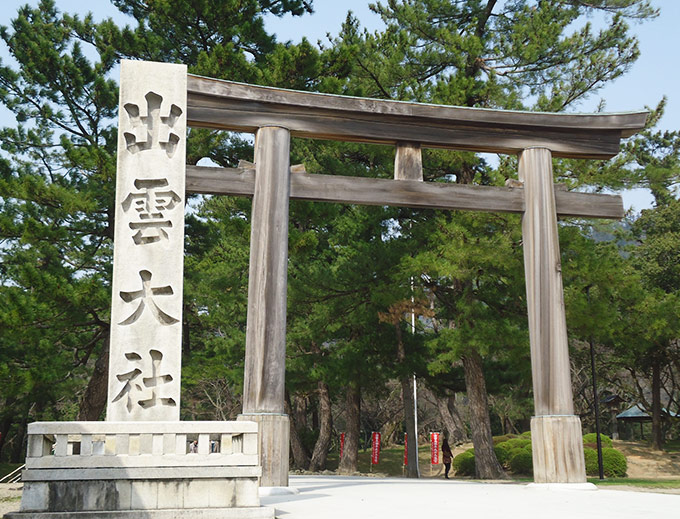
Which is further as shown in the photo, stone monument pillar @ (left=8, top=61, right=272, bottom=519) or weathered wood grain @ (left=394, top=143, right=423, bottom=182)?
weathered wood grain @ (left=394, top=143, right=423, bottom=182)

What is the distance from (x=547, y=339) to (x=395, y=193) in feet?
10.0

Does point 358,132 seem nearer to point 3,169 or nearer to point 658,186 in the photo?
point 658,186

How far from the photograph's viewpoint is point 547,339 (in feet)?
31.6

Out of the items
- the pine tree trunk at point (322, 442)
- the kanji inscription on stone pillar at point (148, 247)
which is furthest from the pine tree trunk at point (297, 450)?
the kanji inscription on stone pillar at point (148, 247)

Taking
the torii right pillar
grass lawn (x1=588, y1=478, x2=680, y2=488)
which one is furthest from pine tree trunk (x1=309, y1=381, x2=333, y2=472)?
the torii right pillar

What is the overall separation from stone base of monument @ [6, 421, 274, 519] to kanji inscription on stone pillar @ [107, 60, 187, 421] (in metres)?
0.66

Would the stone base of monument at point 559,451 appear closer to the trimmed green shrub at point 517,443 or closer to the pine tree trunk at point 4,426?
the trimmed green shrub at point 517,443

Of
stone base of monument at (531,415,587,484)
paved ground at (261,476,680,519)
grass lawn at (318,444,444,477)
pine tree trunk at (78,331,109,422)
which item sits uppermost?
pine tree trunk at (78,331,109,422)

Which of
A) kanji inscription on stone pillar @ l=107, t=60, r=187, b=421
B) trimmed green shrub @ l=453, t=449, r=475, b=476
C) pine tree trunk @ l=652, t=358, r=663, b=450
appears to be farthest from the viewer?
pine tree trunk @ l=652, t=358, r=663, b=450

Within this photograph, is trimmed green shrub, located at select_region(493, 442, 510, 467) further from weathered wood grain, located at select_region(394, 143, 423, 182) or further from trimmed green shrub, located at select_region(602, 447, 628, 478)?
weathered wood grain, located at select_region(394, 143, 423, 182)

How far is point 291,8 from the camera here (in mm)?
17094

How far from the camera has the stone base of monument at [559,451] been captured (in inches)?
357

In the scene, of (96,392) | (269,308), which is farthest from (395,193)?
(96,392)

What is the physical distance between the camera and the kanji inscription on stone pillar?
6398 millimetres
